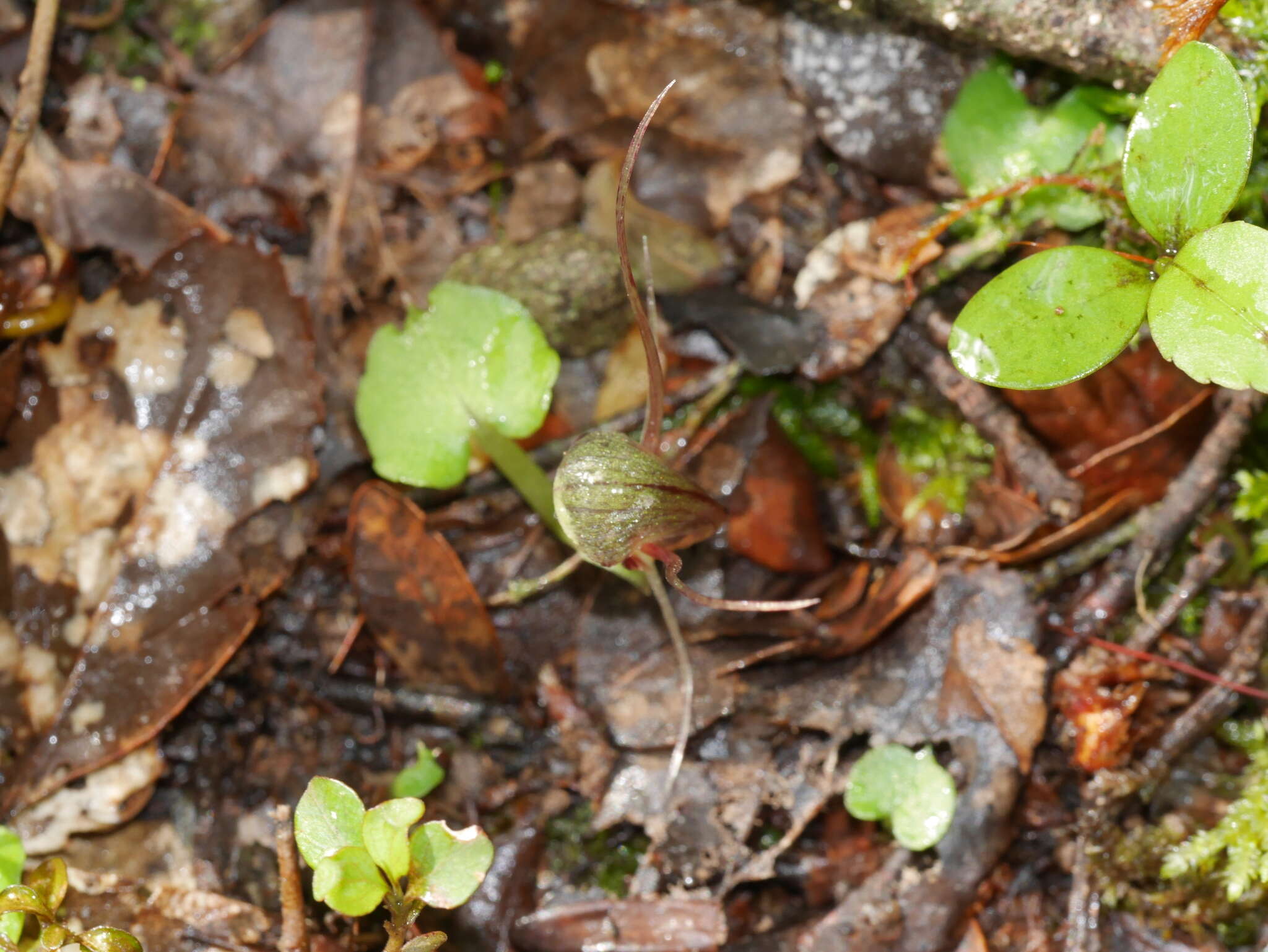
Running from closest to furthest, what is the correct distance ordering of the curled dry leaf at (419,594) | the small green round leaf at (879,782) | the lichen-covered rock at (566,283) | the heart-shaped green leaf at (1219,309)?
the heart-shaped green leaf at (1219,309), the small green round leaf at (879,782), the curled dry leaf at (419,594), the lichen-covered rock at (566,283)

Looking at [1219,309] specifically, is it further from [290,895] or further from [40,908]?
[40,908]

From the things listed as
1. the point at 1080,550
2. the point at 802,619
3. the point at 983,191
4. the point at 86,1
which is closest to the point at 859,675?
the point at 802,619

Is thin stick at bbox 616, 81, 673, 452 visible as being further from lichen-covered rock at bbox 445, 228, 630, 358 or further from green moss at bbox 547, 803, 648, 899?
green moss at bbox 547, 803, 648, 899

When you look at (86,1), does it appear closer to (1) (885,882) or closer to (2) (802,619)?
(2) (802,619)

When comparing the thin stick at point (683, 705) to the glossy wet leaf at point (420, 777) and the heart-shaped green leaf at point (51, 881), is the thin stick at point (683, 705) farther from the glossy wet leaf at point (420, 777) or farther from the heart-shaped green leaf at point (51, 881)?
the heart-shaped green leaf at point (51, 881)

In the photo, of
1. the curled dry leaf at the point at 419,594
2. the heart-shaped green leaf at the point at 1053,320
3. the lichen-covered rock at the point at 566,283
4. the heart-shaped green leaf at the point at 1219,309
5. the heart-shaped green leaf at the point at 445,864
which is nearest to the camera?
the heart-shaped green leaf at the point at 1219,309

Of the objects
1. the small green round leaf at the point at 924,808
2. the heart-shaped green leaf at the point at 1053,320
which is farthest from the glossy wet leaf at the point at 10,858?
the heart-shaped green leaf at the point at 1053,320
